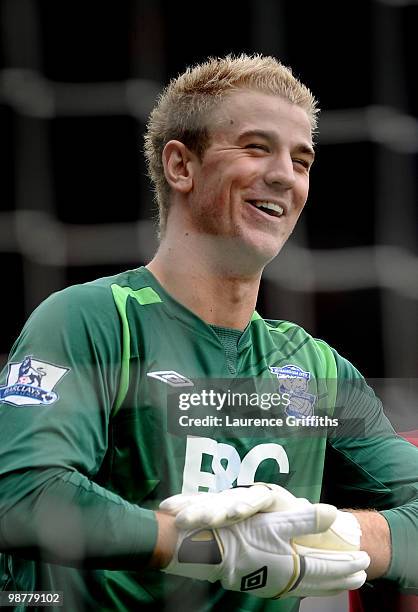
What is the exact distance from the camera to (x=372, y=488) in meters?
1.65

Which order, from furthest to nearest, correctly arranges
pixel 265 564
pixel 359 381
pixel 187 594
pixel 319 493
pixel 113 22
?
pixel 113 22, pixel 359 381, pixel 319 493, pixel 187 594, pixel 265 564

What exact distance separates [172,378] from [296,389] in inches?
10.0

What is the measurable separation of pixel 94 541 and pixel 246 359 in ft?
1.68

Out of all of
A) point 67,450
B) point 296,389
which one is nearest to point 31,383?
point 67,450

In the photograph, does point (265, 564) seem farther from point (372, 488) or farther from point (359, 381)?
point (359, 381)

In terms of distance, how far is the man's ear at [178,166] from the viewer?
1.70 metres

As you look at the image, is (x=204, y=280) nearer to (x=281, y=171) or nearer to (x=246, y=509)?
(x=281, y=171)

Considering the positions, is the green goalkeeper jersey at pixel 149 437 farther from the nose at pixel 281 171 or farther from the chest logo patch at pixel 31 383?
the nose at pixel 281 171

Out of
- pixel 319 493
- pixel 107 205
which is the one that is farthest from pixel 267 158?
pixel 107 205

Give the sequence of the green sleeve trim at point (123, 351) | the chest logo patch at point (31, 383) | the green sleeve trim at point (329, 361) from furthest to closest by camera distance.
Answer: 1. the green sleeve trim at point (329, 361)
2. the green sleeve trim at point (123, 351)
3. the chest logo patch at point (31, 383)

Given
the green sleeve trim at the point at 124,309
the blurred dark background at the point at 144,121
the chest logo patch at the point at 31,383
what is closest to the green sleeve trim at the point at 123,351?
the green sleeve trim at the point at 124,309

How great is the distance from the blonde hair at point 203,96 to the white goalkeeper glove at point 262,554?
678 millimetres

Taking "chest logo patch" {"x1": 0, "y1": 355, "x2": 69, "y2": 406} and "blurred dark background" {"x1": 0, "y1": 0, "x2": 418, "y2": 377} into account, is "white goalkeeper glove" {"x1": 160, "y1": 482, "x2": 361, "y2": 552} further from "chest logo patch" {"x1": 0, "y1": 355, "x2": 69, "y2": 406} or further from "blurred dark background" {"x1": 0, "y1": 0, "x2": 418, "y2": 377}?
"blurred dark background" {"x1": 0, "y1": 0, "x2": 418, "y2": 377}

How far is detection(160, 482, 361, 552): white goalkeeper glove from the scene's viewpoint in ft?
3.96
